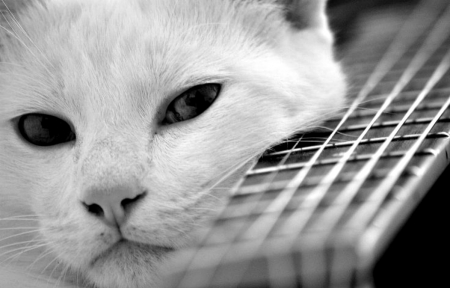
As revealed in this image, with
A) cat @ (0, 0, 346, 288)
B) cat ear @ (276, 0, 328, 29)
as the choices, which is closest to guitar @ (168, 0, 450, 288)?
cat @ (0, 0, 346, 288)

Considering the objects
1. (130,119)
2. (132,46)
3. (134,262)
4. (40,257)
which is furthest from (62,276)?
(132,46)

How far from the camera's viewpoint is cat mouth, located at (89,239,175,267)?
0.91 meters

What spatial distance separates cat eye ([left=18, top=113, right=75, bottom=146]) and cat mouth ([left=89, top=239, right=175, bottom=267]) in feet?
0.83

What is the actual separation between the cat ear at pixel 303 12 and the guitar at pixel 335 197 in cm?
21

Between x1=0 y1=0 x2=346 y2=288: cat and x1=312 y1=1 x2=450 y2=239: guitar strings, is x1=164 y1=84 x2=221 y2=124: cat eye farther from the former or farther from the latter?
x1=312 y1=1 x2=450 y2=239: guitar strings

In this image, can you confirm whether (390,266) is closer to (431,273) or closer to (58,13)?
(431,273)

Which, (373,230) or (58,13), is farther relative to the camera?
(58,13)

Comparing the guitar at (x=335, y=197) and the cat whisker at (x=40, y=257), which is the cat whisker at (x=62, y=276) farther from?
the guitar at (x=335, y=197)

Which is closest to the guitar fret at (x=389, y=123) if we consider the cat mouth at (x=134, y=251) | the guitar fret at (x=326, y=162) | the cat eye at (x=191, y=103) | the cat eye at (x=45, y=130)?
the guitar fret at (x=326, y=162)

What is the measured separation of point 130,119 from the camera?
0.97 metres

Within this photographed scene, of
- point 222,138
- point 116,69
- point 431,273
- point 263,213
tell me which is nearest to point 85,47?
point 116,69

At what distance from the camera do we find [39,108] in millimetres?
1041

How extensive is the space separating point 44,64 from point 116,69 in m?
0.16

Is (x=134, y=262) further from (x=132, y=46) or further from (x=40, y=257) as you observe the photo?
(x=132, y=46)
